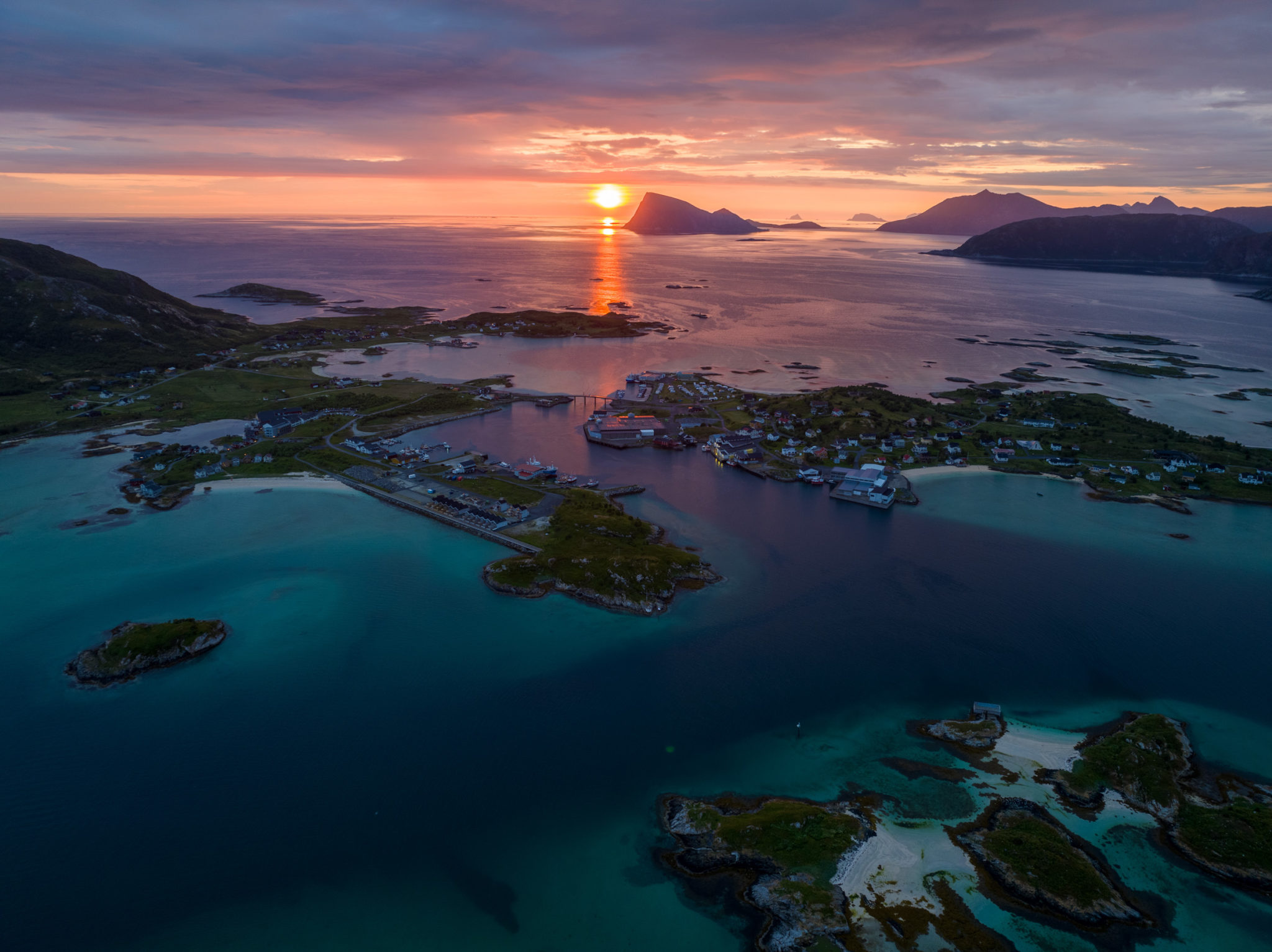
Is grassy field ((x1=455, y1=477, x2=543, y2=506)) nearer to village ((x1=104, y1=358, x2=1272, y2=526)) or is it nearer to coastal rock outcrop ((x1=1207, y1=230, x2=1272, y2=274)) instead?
village ((x1=104, y1=358, x2=1272, y2=526))

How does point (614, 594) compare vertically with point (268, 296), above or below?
below

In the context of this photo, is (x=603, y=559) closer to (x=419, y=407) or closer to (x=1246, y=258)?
(x=419, y=407)

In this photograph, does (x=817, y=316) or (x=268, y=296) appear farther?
(x=268, y=296)

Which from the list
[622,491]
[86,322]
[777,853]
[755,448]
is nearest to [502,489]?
[622,491]

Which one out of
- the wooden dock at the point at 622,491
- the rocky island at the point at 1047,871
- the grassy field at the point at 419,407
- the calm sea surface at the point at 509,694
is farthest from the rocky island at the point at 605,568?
the grassy field at the point at 419,407

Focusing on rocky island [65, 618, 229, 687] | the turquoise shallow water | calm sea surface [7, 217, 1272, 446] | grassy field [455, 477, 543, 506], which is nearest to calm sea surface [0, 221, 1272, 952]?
the turquoise shallow water

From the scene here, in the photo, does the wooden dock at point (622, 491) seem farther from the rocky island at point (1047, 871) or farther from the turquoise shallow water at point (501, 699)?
the rocky island at point (1047, 871)
